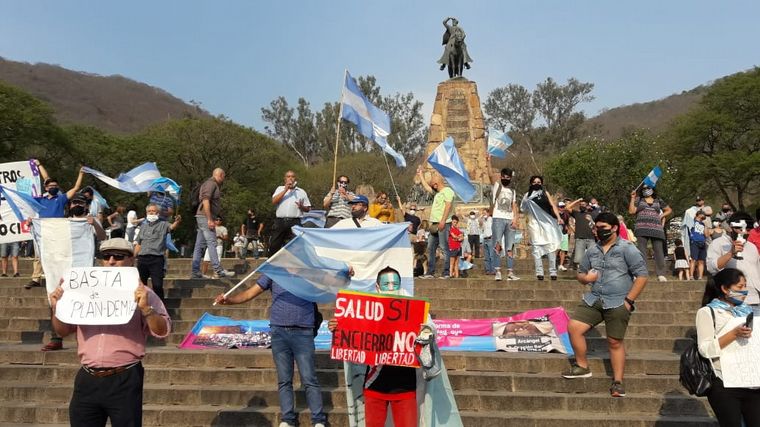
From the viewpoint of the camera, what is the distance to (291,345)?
6531 mm

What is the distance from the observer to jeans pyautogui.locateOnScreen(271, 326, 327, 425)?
21.4ft

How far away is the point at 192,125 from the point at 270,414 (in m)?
46.8

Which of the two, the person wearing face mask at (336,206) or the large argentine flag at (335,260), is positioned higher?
the person wearing face mask at (336,206)

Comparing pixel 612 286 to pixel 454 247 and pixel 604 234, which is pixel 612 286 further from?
pixel 454 247

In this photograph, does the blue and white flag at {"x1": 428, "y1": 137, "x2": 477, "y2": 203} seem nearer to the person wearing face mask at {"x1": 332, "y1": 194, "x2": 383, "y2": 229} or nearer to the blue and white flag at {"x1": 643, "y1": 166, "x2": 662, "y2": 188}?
the blue and white flag at {"x1": 643, "y1": 166, "x2": 662, "y2": 188}

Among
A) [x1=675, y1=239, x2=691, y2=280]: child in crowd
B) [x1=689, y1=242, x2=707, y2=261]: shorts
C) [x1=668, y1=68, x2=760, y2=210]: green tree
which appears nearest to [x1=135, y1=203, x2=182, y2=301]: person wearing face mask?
[x1=689, y1=242, x2=707, y2=261]: shorts

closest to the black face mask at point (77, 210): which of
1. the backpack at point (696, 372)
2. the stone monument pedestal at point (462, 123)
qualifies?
the backpack at point (696, 372)

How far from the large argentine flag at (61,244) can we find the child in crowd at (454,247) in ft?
23.4

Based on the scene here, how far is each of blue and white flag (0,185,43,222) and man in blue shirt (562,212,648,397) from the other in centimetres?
770

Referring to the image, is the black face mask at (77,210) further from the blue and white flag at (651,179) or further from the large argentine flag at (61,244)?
the blue and white flag at (651,179)

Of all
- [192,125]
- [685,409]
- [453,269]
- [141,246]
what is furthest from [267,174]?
[685,409]

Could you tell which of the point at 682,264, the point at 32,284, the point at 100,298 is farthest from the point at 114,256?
the point at 682,264

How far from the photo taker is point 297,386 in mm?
8078

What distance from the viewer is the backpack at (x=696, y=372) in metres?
5.13
